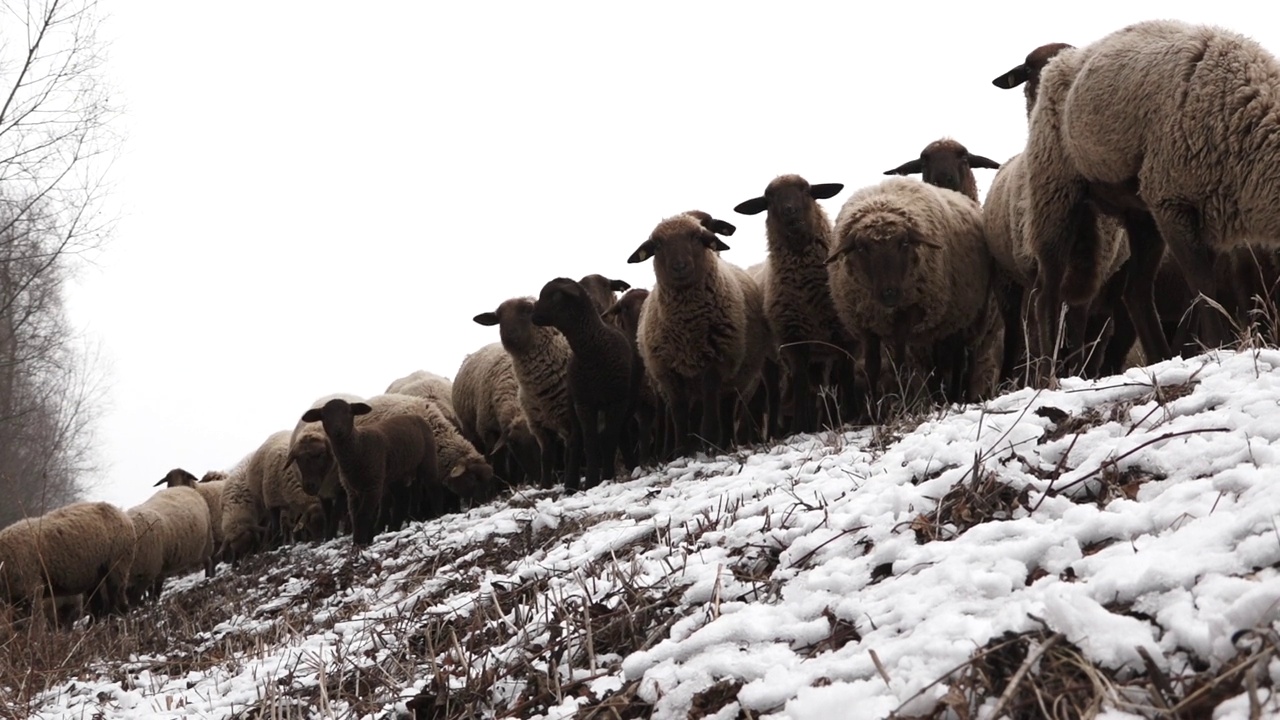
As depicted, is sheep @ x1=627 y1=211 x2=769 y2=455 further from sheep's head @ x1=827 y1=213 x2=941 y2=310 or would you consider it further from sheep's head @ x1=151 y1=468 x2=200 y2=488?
sheep's head @ x1=151 y1=468 x2=200 y2=488

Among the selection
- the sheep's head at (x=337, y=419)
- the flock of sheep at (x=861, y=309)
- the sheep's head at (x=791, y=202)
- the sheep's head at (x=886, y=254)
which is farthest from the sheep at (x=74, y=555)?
the sheep's head at (x=886, y=254)

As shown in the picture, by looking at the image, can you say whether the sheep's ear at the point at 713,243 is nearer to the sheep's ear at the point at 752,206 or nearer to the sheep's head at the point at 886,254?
the sheep's ear at the point at 752,206

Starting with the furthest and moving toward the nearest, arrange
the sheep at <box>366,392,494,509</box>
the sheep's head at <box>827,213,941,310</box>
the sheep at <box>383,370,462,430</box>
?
the sheep at <box>383,370,462,430</box>
the sheep at <box>366,392,494,509</box>
the sheep's head at <box>827,213,941,310</box>

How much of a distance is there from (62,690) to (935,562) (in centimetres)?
562

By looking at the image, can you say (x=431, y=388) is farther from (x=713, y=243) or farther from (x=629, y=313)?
(x=713, y=243)

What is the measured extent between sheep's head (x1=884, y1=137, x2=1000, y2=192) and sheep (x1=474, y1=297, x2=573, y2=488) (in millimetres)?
4522

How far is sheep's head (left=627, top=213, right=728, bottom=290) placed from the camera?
32.2 feet

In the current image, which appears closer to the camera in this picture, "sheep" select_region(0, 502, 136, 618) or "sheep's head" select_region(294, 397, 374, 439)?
"sheep" select_region(0, 502, 136, 618)

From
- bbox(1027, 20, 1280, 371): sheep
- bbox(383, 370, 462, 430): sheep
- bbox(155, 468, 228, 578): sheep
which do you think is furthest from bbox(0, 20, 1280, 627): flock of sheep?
bbox(155, 468, 228, 578): sheep

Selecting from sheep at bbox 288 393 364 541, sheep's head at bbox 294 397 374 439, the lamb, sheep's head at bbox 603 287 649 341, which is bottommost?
the lamb

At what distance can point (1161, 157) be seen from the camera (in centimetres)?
616

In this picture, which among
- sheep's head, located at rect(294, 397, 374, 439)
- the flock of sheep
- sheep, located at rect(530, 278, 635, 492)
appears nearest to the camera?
the flock of sheep

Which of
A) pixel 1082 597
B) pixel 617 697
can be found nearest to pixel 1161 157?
pixel 1082 597

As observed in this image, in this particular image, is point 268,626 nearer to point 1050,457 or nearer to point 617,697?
point 617,697
